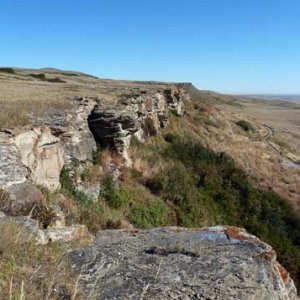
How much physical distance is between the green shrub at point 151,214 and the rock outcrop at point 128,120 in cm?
325

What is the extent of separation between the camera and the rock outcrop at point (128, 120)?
18375mm

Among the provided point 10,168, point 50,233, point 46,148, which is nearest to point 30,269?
point 50,233

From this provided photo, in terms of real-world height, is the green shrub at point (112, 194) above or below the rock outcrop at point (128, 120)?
below

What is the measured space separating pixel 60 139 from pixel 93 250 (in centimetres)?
981

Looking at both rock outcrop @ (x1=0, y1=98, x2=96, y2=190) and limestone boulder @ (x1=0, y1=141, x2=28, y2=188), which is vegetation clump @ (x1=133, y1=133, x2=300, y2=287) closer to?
rock outcrop @ (x1=0, y1=98, x2=96, y2=190)

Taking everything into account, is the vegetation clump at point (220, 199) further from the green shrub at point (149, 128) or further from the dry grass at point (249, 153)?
the dry grass at point (249, 153)

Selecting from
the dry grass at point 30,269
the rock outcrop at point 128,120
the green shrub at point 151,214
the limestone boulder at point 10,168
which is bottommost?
the green shrub at point 151,214

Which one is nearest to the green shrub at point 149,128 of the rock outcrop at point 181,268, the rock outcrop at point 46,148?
the rock outcrop at point 46,148

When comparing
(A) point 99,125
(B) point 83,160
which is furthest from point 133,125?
(B) point 83,160

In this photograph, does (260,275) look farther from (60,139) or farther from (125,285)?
(60,139)

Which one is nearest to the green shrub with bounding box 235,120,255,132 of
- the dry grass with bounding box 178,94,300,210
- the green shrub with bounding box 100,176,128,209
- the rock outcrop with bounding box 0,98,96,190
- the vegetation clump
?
the dry grass with bounding box 178,94,300,210

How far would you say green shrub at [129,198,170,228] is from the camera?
14795mm

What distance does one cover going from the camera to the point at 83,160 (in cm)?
1571

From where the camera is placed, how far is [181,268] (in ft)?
16.4
